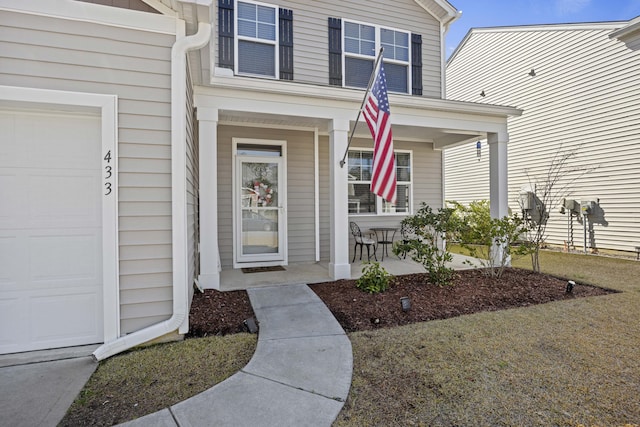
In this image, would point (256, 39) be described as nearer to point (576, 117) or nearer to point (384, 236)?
point (384, 236)

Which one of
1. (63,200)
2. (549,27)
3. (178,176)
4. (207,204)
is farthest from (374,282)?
(549,27)

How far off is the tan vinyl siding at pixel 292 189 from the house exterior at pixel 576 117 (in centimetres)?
654

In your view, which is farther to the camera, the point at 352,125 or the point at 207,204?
the point at 352,125

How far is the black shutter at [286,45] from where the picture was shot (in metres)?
6.39

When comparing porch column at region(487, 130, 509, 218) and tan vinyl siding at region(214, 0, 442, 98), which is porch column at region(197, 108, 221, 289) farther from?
porch column at region(487, 130, 509, 218)

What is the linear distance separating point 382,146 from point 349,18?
4.19 metres

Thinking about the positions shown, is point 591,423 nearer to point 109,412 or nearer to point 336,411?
point 336,411

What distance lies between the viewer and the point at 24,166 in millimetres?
2820

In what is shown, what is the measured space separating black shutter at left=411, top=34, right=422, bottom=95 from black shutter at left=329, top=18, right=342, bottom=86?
1.69m

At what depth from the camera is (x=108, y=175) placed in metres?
2.90

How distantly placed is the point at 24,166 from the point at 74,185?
0.38m

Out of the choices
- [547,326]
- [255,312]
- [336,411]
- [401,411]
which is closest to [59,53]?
[255,312]

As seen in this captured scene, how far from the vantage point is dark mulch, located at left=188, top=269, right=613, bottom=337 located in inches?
143

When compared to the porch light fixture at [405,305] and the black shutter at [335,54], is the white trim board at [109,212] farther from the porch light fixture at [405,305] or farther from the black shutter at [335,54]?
the black shutter at [335,54]
